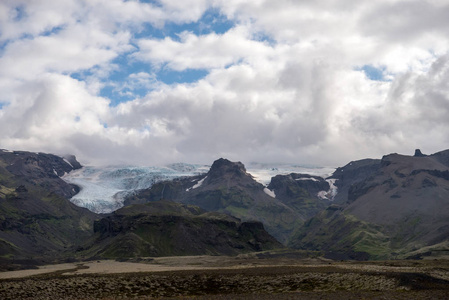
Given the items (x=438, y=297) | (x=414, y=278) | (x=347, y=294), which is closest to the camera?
(x=438, y=297)

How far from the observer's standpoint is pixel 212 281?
11956cm

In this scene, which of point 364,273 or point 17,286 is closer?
point 17,286

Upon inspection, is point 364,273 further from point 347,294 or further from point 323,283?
point 347,294

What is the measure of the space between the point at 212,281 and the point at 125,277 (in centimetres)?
2180

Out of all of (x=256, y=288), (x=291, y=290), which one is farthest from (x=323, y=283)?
(x=256, y=288)

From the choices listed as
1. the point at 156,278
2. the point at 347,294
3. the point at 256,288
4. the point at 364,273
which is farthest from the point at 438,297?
the point at 156,278

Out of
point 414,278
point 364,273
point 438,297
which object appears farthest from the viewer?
point 364,273

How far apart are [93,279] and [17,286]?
696 inches

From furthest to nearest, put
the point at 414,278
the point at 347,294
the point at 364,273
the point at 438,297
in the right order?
the point at 364,273 → the point at 414,278 → the point at 347,294 → the point at 438,297

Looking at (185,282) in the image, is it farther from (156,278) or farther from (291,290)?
(291,290)

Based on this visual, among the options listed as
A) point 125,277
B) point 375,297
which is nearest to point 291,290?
point 375,297

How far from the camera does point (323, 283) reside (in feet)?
365

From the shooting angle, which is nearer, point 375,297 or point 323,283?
point 375,297

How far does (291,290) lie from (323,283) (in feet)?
26.5
